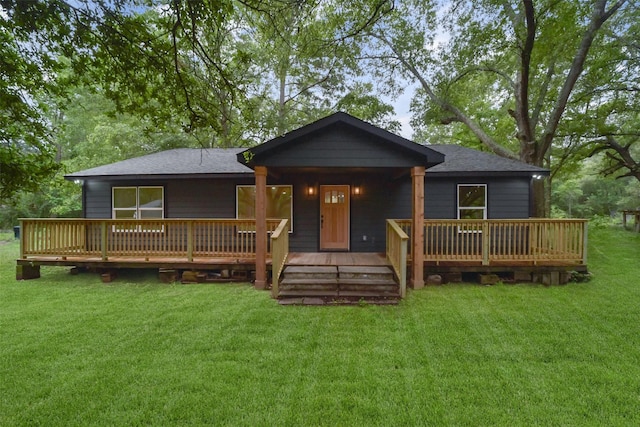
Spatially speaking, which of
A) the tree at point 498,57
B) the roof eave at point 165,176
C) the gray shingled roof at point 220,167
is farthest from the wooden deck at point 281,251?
the tree at point 498,57

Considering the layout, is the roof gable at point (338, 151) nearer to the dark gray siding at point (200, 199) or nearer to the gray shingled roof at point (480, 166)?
the gray shingled roof at point (480, 166)

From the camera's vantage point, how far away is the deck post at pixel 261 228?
645 cm

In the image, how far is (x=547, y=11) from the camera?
8.83 meters

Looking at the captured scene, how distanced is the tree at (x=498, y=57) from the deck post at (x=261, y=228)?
8387 mm

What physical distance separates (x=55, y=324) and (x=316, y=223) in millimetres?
6002

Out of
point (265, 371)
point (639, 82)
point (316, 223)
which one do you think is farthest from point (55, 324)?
point (639, 82)

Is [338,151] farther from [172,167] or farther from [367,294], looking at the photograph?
[172,167]

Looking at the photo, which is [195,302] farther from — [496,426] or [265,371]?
[496,426]

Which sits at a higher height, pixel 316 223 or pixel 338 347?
pixel 316 223

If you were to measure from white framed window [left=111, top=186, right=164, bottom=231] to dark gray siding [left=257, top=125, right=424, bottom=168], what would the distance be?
15.1 feet

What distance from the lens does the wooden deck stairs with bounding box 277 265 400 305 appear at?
5637mm

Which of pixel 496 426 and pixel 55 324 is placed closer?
pixel 496 426

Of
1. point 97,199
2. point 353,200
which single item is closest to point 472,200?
point 353,200

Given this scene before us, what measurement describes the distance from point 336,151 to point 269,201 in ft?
11.1
